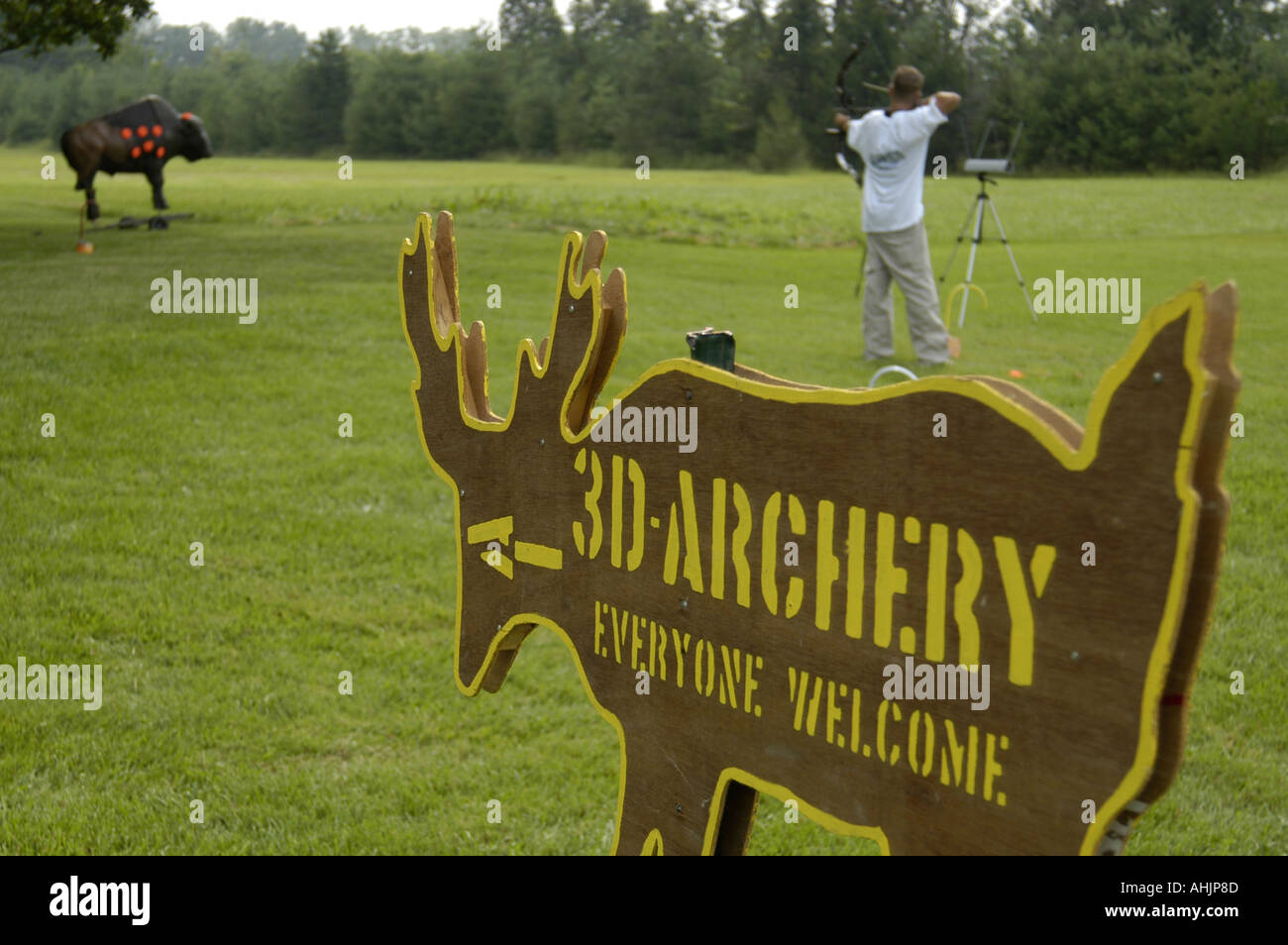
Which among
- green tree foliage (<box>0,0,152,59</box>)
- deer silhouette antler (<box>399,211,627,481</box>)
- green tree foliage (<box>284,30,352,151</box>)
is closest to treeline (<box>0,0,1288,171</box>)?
green tree foliage (<box>284,30,352,151</box>)

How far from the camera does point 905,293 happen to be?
937cm

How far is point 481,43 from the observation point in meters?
50.8

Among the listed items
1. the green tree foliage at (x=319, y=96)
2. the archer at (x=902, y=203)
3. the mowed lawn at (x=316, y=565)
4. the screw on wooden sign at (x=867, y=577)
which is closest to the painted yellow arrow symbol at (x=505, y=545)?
the screw on wooden sign at (x=867, y=577)

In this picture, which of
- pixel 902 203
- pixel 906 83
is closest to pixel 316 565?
pixel 902 203

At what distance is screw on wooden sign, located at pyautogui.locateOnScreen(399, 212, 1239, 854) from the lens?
3.65ft

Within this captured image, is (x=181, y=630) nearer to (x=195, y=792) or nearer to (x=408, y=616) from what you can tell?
(x=408, y=616)

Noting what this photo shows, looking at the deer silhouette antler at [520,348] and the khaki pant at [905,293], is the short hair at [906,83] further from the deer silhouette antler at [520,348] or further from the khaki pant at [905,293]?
the deer silhouette antler at [520,348]

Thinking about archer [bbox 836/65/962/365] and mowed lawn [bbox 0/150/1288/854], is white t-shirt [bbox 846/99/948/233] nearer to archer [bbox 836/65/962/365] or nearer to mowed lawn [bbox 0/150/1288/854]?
archer [bbox 836/65/962/365]

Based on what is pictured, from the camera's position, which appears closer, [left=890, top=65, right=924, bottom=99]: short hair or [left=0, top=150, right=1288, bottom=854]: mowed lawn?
[left=0, top=150, right=1288, bottom=854]: mowed lawn

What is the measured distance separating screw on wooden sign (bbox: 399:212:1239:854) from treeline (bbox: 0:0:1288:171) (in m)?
44.4

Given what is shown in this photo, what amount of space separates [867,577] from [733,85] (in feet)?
169

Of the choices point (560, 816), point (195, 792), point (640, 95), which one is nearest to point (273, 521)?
point (195, 792)

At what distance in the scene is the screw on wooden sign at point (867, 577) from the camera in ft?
3.65

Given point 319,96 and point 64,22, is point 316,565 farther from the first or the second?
point 319,96
